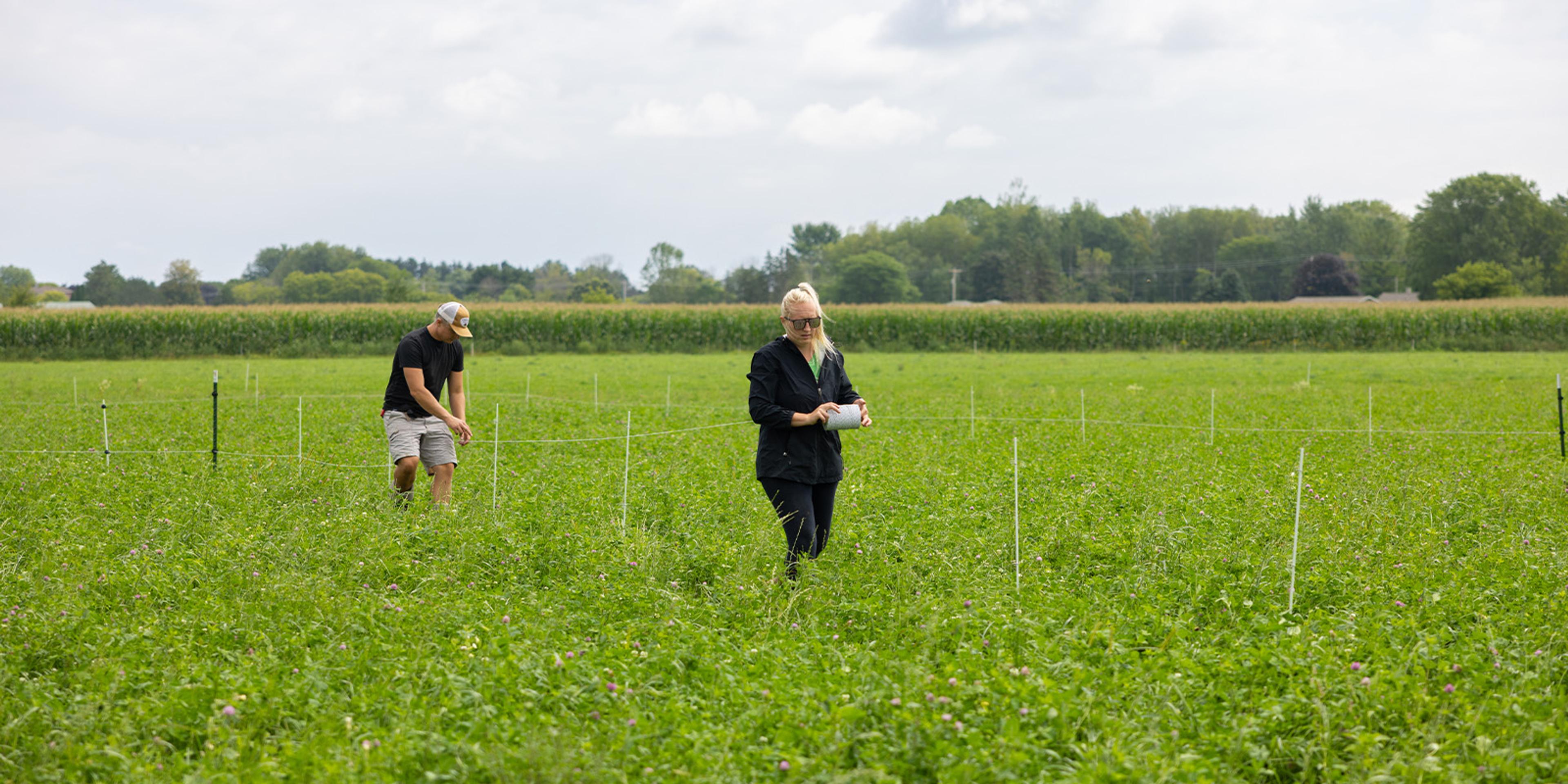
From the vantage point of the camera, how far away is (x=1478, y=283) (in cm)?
6925

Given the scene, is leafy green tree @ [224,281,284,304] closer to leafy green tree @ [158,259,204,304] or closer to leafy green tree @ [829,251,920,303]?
leafy green tree @ [158,259,204,304]

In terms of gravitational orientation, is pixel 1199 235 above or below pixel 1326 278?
above

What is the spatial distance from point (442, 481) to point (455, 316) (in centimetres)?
128

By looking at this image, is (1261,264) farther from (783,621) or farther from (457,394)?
(783,621)

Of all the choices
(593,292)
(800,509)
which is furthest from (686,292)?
(800,509)

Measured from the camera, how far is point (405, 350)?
8.20 meters

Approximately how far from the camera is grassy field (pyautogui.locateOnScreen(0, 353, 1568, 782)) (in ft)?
13.6

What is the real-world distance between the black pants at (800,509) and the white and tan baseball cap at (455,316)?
2952mm

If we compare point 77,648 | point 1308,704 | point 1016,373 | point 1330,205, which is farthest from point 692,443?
point 1330,205

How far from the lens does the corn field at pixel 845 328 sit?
3978cm

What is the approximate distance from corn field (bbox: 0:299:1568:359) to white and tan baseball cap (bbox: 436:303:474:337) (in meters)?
33.4

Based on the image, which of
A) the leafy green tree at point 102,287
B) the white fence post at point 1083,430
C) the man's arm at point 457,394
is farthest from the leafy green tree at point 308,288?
the man's arm at point 457,394

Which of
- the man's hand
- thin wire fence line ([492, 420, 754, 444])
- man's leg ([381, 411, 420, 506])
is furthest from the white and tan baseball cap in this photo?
thin wire fence line ([492, 420, 754, 444])

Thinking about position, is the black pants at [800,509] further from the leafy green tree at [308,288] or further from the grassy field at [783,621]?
the leafy green tree at [308,288]
